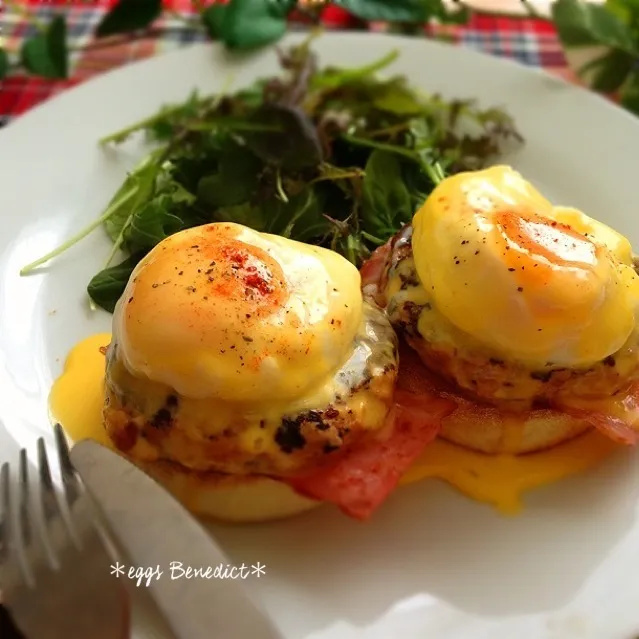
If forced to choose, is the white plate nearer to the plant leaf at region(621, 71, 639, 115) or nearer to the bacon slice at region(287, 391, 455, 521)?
the bacon slice at region(287, 391, 455, 521)

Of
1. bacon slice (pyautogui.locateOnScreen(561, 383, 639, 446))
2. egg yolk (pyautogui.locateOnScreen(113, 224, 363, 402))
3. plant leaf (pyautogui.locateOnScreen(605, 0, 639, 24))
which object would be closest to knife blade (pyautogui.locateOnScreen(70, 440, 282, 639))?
egg yolk (pyautogui.locateOnScreen(113, 224, 363, 402))

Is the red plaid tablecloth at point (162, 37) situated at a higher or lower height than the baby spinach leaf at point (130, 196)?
higher

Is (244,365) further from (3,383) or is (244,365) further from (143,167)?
(143,167)

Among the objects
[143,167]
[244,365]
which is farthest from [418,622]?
[143,167]

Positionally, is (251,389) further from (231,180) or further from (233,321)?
(231,180)

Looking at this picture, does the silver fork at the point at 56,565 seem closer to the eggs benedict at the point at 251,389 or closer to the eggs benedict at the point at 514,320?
the eggs benedict at the point at 251,389

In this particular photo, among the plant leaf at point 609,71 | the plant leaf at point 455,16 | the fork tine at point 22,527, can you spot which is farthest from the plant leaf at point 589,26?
the fork tine at point 22,527

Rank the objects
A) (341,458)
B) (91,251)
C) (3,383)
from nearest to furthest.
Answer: (341,458) → (3,383) → (91,251)
